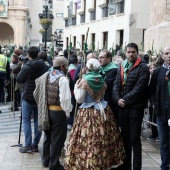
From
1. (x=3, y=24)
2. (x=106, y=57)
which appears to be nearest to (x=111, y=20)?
(x=106, y=57)

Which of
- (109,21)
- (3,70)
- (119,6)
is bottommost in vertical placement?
(3,70)

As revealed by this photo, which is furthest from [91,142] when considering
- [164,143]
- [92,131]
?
[164,143]

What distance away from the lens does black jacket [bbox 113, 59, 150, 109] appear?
607 cm

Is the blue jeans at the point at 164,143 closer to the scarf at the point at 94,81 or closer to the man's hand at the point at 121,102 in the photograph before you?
the man's hand at the point at 121,102

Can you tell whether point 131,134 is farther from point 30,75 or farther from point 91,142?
point 30,75

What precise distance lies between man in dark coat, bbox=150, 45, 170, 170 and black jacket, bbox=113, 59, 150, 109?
157 millimetres

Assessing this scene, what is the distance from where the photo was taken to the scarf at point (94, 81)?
5.98 metres

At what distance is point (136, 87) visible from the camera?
6070mm

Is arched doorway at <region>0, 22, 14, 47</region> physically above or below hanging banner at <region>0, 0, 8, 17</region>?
below

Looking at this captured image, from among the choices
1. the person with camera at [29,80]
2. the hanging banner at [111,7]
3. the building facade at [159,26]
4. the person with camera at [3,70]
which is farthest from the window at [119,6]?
the person with camera at [29,80]

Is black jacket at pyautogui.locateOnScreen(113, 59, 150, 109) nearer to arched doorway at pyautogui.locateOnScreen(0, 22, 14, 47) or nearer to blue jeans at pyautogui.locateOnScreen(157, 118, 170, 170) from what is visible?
blue jeans at pyautogui.locateOnScreen(157, 118, 170, 170)

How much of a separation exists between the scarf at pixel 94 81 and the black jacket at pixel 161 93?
0.84 m

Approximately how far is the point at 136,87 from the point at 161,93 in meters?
0.39

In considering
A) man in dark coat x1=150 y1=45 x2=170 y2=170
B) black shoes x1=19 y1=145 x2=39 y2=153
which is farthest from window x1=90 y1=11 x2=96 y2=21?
man in dark coat x1=150 y1=45 x2=170 y2=170
